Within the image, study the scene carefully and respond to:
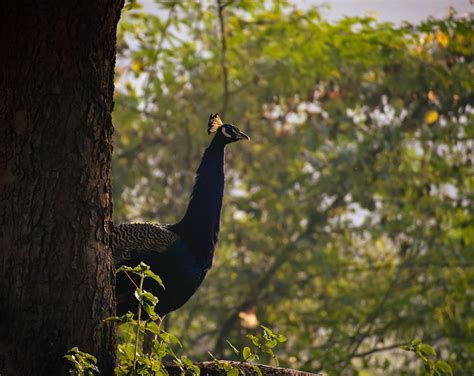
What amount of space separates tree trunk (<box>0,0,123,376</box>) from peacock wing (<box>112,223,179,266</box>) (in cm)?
164

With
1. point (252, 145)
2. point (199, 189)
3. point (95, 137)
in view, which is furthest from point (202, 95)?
point (95, 137)

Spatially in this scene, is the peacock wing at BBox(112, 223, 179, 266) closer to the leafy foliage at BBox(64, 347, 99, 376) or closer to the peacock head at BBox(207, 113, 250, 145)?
the peacock head at BBox(207, 113, 250, 145)

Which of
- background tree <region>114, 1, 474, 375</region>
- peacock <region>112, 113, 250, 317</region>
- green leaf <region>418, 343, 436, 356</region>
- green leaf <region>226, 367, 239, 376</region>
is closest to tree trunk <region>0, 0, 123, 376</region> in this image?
green leaf <region>226, 367, 239, 376</region>

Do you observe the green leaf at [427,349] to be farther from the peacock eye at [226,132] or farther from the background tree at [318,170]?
the background tree at [318,170]

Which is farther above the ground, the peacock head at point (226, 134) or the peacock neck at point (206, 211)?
the peacock head at point (226, 134)

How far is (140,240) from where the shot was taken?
4.71 metres

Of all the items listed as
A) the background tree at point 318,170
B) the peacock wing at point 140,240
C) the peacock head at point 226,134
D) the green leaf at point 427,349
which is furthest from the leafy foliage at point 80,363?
the background tree at point 318,170

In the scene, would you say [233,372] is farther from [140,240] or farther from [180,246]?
[140,240]

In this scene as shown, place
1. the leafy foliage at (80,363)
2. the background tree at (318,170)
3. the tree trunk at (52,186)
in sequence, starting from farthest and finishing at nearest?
1. the background tree at (318,170)
2. the tree trunk at (52,186)
3. the leafy foliage at (80,363)

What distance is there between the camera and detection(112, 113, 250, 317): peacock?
451 centimetres

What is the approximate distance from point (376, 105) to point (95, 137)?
6.15 metres

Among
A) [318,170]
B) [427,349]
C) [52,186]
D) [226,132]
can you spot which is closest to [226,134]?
[226,132]

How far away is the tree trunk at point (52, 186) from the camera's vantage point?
9.34ft

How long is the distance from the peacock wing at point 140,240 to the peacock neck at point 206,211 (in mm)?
87
